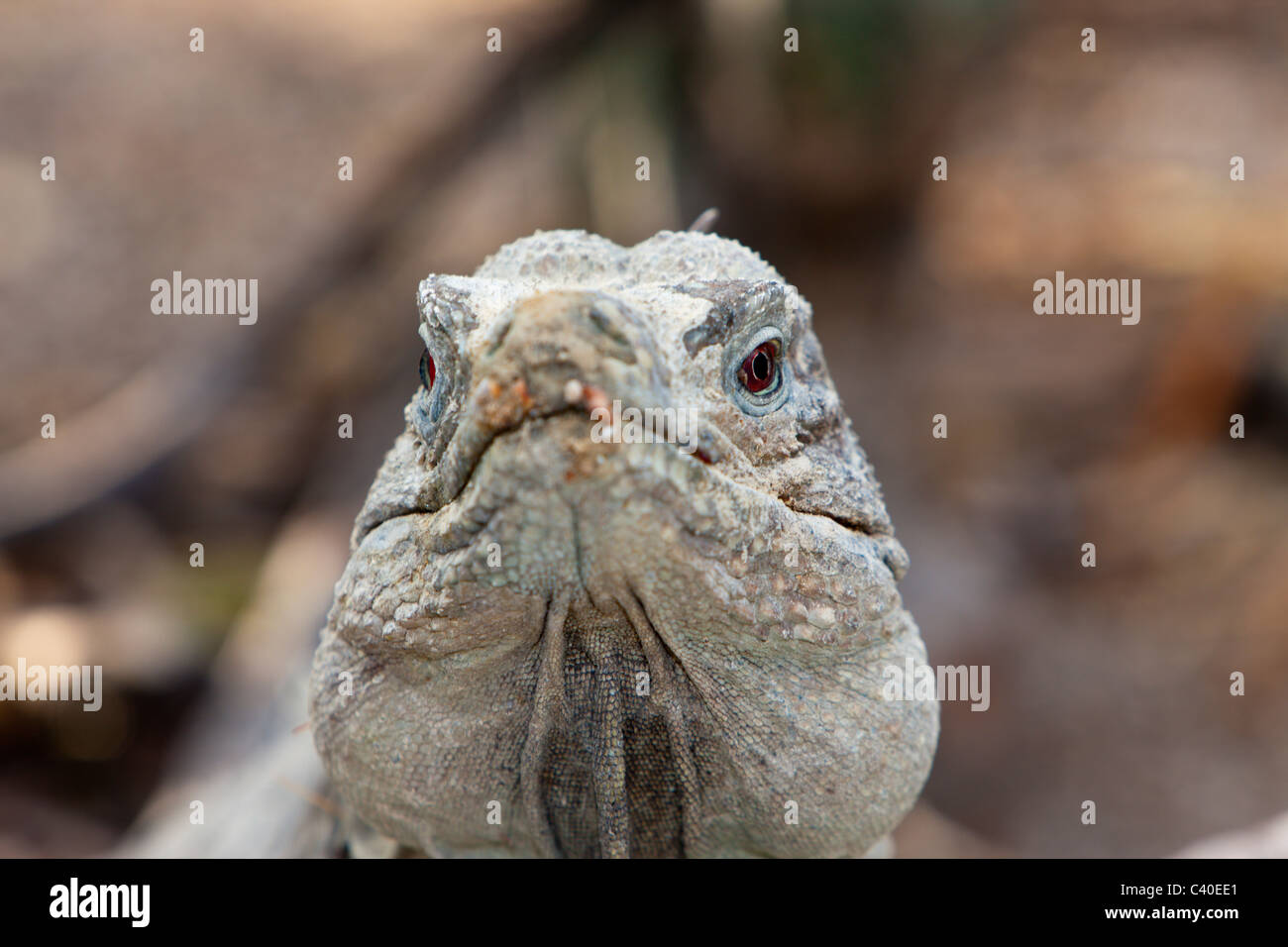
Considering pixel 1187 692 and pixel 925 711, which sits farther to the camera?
pixel 1187 692

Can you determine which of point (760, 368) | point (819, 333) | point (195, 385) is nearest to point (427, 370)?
point (760, 368)

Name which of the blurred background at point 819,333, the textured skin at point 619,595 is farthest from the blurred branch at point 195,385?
the textured skin at point 619,595

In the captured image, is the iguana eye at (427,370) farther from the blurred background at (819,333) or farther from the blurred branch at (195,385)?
the blurred branch at (195,385)

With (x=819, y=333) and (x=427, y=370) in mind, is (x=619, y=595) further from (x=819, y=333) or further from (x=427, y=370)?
(x=819, y=333)
